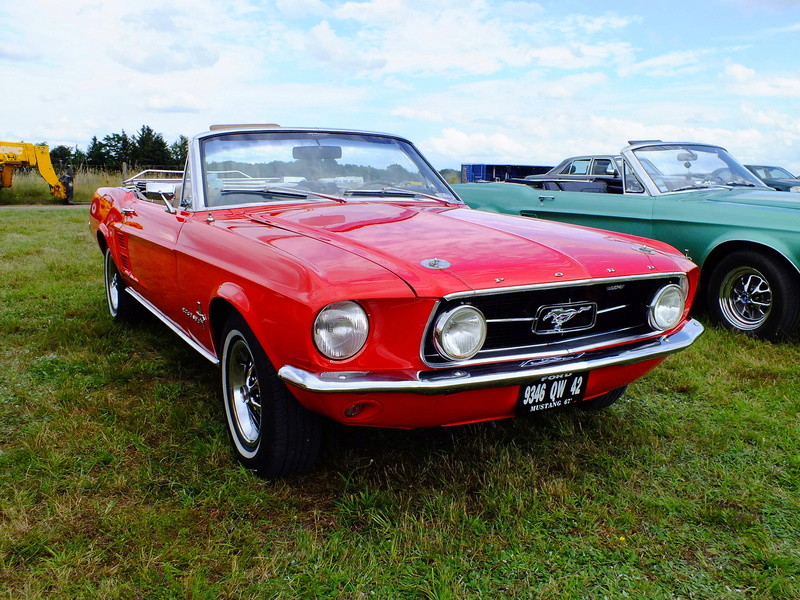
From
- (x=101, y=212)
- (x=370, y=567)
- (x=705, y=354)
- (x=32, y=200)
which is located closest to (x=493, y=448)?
(x=370, y=567)

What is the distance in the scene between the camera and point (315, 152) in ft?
11.3

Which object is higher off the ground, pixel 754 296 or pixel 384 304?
pixel 384 304

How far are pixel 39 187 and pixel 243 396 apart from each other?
18.5 m

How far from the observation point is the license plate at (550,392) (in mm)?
2217

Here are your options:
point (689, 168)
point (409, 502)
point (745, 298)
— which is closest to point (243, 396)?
point (409, 502)

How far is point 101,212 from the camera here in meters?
5.00

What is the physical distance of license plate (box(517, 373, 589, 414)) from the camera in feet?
7.27

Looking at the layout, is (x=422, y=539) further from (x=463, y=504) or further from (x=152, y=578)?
(x=152, y=578)

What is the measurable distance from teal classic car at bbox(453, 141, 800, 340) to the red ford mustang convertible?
1.28 m

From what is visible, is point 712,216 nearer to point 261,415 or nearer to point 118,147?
point 261,415

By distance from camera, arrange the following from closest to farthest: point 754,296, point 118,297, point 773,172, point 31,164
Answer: point 754,296
point 118,297
point 773,172
point 31,164

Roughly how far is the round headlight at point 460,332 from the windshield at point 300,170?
1.38 meters

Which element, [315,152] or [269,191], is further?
[315,152]

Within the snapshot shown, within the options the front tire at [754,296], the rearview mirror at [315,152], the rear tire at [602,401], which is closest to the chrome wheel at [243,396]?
the rearview mirror at [315,152]
